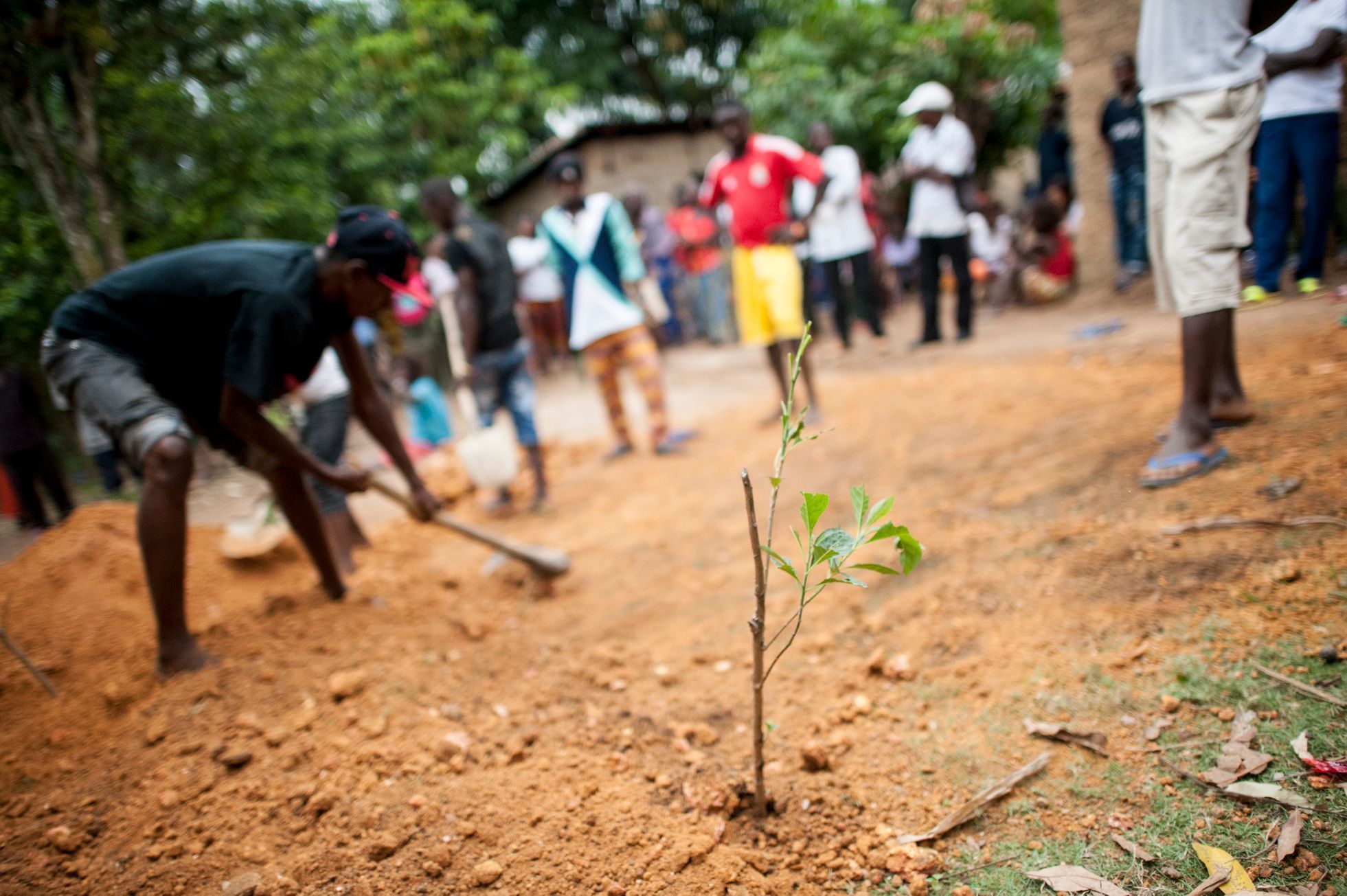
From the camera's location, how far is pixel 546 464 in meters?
5.35

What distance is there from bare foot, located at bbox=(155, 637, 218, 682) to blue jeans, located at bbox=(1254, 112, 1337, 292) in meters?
5.03

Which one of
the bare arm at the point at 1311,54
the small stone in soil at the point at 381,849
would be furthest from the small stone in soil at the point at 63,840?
the bare arm at the point at 1311,54

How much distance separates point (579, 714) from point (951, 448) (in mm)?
2067

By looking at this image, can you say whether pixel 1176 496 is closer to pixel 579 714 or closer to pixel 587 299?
pixel 579 714

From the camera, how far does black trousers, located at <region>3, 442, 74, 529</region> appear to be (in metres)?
5.05

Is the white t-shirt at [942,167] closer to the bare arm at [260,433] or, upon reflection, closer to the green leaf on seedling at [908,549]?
the bare arm at [260,433]

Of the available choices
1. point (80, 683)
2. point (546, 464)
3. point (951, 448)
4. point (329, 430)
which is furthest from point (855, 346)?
point (80, 683)

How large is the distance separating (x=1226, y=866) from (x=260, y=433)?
2.50 meters

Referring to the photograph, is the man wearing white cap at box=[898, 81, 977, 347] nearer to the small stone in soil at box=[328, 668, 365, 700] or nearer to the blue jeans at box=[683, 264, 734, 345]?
the blue jeans at box=[683, 264, 734, 345]

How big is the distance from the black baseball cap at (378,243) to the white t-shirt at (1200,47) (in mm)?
2272

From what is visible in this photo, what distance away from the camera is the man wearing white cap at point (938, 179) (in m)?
5.27

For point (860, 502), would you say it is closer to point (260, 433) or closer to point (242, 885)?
point (242, 885)

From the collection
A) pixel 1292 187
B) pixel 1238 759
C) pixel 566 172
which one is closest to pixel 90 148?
pixel 566 172

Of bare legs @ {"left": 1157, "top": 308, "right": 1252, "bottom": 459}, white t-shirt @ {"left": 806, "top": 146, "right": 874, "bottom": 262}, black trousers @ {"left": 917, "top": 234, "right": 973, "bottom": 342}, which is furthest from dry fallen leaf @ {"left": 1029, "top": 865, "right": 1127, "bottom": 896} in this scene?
white t-shirt @ {"left": 806, "top": 146, "right": 874, "bottom": 262}
